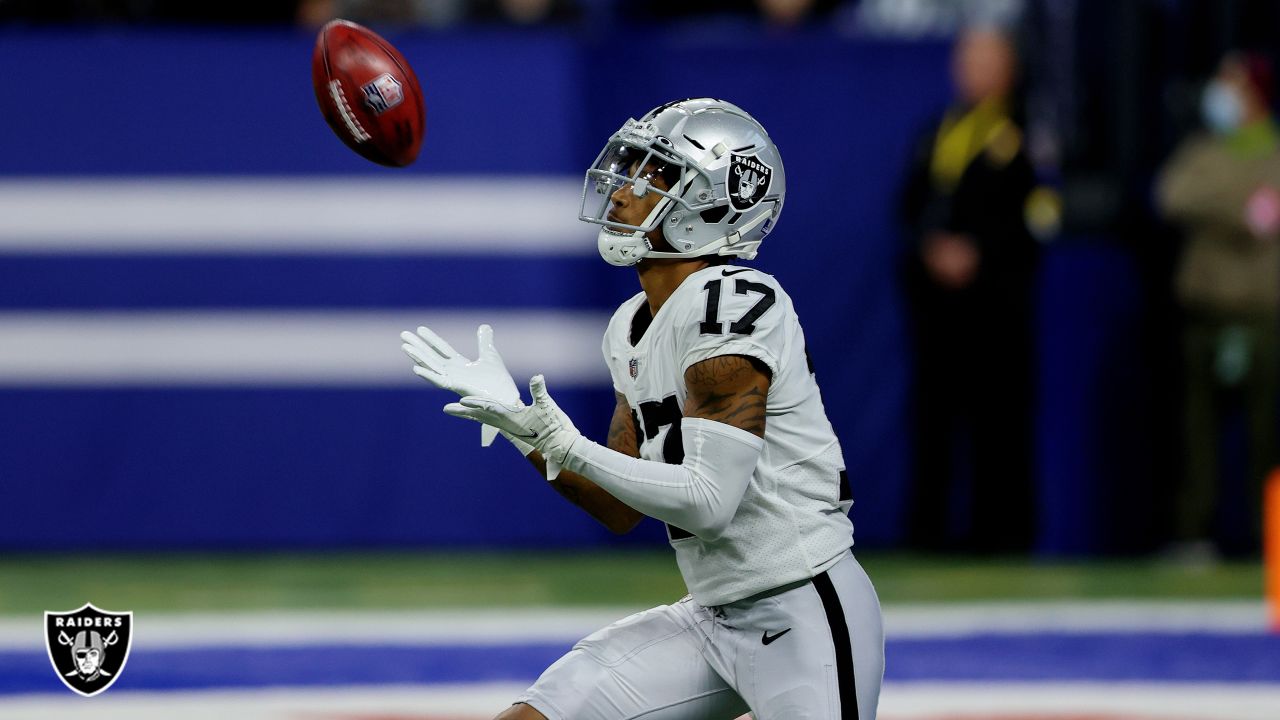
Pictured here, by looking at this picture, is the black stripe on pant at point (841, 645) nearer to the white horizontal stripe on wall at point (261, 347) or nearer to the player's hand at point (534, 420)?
the player's hand at point (534, 420)

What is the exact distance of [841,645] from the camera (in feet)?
10.6

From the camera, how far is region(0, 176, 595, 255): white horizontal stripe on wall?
783 cm

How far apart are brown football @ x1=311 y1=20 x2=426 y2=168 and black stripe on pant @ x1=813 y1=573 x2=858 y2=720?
1.17 metres

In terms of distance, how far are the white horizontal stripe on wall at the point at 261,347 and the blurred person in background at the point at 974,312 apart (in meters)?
1.43

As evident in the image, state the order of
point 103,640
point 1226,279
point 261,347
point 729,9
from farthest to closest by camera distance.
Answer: point 729,9
point 261,347
point 1226,279
point 103,640

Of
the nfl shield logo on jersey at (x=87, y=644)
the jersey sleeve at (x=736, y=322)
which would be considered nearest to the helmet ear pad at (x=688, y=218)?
the jersey sleeve at (x=736, y=322)

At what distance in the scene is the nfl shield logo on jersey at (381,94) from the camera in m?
3.62

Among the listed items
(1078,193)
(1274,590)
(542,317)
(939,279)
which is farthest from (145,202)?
(1274,590)

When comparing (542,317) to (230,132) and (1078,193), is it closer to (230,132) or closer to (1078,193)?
(230,132)

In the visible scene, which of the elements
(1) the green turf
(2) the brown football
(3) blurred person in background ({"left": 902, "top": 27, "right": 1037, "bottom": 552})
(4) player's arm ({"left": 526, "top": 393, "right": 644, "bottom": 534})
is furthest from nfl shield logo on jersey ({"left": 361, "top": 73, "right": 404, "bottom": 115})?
(3) blurred person in background ({"left": 902, "top": 27, "right": 1037, "bottom": 552})

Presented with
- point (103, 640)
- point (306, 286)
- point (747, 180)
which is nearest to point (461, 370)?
point (747, 180)

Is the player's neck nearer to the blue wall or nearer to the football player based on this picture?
the football player

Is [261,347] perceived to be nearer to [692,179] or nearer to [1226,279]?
[1226,279]

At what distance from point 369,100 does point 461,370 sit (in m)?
0.80
